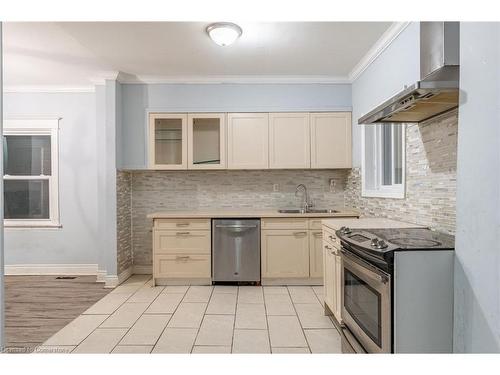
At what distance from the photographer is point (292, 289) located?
3889 mm

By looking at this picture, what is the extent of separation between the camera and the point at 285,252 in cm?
396

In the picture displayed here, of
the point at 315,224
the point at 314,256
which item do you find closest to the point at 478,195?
the point at 315,224

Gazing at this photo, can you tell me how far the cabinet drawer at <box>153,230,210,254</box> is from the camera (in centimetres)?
399

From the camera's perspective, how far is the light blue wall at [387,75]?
259 centimetres

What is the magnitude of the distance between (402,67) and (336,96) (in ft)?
5.06

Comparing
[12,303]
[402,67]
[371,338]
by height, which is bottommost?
[12,303]

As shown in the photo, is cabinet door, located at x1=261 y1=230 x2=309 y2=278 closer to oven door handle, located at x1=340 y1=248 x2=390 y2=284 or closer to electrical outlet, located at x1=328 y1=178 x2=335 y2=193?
electrical outlet, located at x1=328 y1=178 x2=335 y2=193

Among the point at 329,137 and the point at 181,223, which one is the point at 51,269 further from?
the point at 329,137

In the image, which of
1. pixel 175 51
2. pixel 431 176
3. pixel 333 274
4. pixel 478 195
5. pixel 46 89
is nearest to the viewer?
pixel 478 195

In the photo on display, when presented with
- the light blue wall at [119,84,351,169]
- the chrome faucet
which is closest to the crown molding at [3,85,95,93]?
the light blue wall at [119,84,351,169]

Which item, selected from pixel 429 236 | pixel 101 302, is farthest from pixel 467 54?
pixel 101 302

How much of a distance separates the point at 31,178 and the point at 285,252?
3.78m

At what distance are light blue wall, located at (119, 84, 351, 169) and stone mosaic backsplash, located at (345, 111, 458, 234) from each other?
1.71 metres
